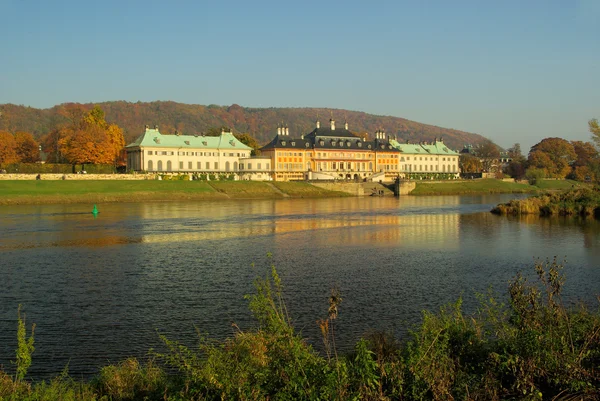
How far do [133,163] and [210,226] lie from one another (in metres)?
58.9

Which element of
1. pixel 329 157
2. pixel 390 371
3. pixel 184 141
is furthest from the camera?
pixel 329 157

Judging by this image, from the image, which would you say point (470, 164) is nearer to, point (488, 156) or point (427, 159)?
point (488, 156)

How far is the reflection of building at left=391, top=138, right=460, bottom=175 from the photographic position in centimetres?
11950

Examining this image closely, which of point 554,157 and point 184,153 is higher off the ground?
point 184,153

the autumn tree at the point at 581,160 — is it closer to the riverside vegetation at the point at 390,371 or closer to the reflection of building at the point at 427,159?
the reflection of building at the point at 427,159

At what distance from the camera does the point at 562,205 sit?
4834 centimetres

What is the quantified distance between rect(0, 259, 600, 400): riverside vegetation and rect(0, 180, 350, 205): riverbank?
57983mm

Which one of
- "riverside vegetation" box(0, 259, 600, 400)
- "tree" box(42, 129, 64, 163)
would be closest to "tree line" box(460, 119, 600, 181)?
"tree" box(42, 129, 64, 163)

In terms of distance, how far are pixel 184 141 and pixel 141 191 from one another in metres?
26.6

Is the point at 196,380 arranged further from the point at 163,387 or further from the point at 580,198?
the point at 580,198

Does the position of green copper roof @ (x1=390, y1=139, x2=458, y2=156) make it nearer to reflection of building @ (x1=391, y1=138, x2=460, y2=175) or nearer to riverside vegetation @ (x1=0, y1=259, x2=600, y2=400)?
reflection of building @ (x1=391, y1=138, x2=460, y2=175)

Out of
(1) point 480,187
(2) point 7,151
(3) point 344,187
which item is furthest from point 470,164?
(2) point 7,151

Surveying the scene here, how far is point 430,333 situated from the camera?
34.2ft

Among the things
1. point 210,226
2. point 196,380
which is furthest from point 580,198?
point 196,380
